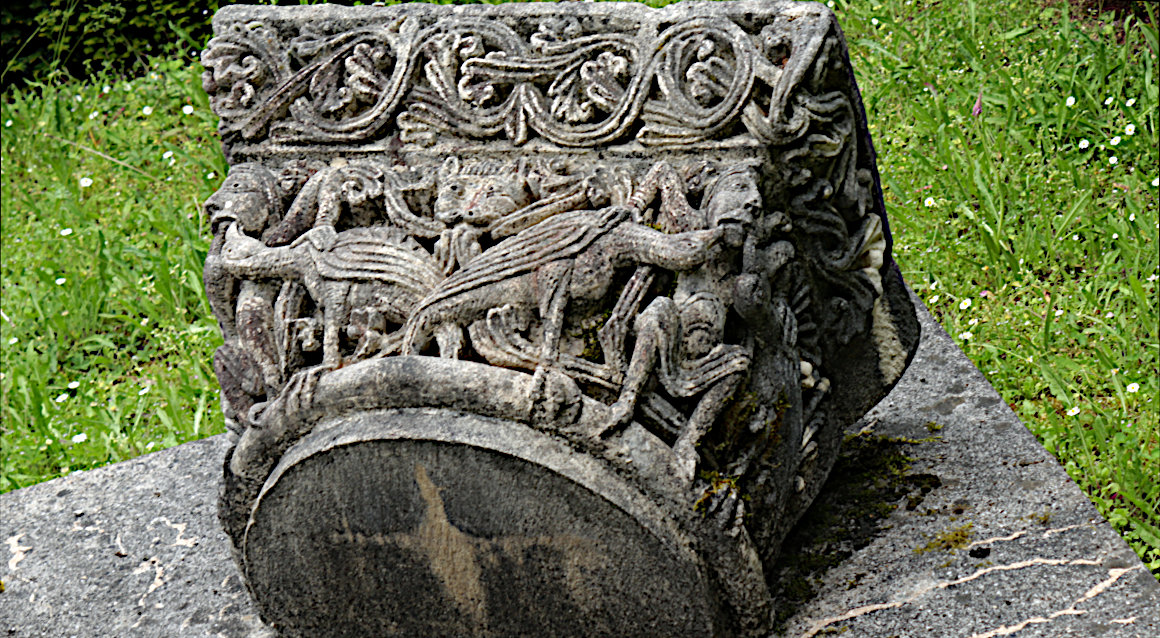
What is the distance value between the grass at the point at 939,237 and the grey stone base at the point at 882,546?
0.38 metres

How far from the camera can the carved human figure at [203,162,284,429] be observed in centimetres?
255

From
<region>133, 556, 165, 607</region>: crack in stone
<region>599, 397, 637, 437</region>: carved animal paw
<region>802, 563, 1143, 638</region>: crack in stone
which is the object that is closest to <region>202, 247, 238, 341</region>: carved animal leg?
<region>133, 556, 165, 607</region>: crack in stone

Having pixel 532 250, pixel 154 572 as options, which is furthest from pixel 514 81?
pixel 154 572

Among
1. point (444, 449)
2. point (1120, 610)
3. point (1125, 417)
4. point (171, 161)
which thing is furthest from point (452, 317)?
point (171, 161)

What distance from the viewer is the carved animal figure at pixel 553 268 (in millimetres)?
2312

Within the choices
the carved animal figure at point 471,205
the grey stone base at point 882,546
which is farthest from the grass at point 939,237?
the carved animal figure at point 471,205

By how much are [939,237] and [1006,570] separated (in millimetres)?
1792

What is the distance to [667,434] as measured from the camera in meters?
2.29

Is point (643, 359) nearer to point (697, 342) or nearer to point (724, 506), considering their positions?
point (697, 342)

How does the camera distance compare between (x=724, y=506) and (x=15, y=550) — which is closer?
(x=724, y=506)

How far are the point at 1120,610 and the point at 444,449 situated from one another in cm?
124

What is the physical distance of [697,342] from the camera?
2295 millimetres

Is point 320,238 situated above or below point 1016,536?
above

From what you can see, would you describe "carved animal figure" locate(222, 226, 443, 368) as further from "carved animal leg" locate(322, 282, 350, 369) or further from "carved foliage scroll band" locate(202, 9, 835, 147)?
"carved foliage scroll band" locate(202, 9, 835, 147)
